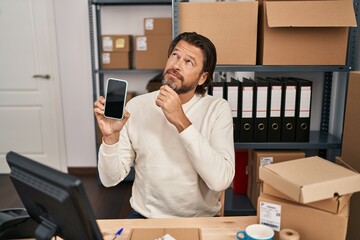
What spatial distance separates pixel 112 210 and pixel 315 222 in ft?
7.01

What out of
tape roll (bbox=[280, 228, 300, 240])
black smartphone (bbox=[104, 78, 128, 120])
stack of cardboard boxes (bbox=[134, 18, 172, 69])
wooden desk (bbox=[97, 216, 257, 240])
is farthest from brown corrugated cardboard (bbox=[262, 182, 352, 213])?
stack of cardboard boxes (bbox=[134, 18, 172, 69])

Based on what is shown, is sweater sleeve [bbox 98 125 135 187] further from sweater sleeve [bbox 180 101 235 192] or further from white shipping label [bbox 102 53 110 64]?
white shipping label [bbox 102 53 110 64]

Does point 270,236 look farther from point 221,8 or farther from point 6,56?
point 6,56

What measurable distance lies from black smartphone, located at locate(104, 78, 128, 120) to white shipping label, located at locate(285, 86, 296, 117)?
3.92ft

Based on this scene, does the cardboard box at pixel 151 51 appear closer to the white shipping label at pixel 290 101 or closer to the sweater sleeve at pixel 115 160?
the white shipping label at pixel 290 101

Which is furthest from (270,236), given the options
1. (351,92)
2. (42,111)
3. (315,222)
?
(42,111)

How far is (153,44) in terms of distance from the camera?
3105 mm

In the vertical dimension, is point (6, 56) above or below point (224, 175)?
above

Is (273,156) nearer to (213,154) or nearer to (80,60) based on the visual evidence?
(213,154)

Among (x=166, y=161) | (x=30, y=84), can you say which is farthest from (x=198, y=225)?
(x=30, y=84)

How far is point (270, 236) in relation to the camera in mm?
962

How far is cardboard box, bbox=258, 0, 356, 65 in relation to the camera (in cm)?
191

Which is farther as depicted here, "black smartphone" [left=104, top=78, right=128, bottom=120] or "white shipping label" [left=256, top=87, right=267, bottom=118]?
"white shipping label" [left=256, top=87, right=267, bottom=118]

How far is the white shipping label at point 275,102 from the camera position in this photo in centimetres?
210
